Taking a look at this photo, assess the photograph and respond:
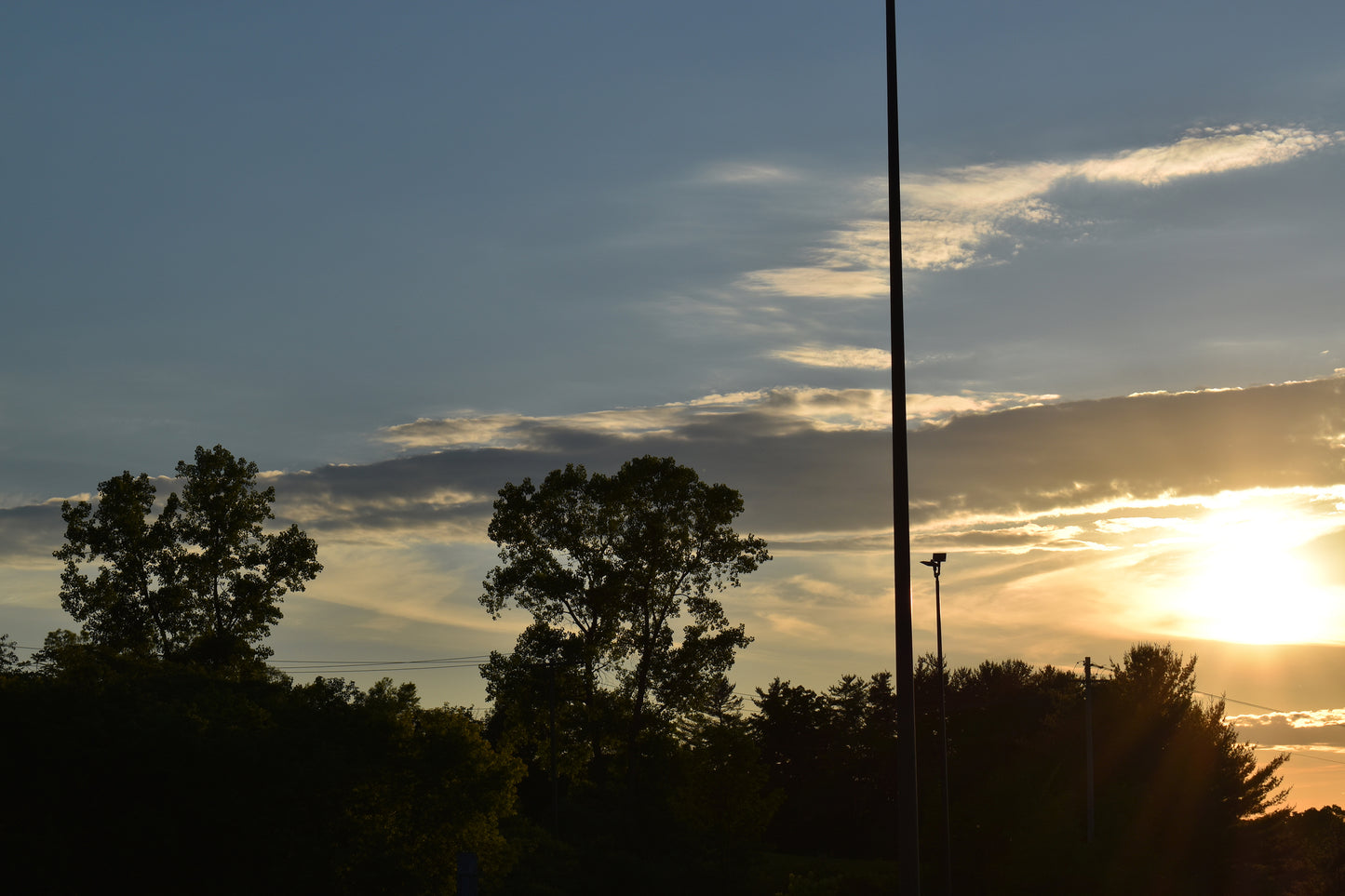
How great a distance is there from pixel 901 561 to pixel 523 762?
146 feet

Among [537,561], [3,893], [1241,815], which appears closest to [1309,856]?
[1241,815]

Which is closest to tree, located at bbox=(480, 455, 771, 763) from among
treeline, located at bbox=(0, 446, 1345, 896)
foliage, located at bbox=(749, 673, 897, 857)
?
treeline, located at bbox=(0, 446, 1345, 896)

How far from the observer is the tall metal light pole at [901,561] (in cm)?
1361

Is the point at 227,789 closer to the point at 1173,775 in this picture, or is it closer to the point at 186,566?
the point at 186,566

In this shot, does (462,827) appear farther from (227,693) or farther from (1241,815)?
(1241,815)

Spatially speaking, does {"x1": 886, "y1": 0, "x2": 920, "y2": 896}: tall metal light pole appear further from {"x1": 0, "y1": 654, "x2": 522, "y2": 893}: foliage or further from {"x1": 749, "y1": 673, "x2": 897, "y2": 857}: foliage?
{"x1": 749, "y1": 673, "x2": 897, "y2": 857}: foliage

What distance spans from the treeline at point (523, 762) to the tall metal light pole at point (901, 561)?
16.8 meters

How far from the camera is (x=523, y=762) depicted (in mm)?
56125

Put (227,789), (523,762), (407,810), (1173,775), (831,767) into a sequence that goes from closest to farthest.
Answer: (227,789) < (407,810) < (523,762) < (1173,775) < (831,767)

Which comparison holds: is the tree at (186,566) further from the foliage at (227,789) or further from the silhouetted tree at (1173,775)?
the silhouetted tree at (1173,775)

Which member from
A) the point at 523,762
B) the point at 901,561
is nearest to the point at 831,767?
the point at 523,762

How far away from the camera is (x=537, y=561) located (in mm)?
56344

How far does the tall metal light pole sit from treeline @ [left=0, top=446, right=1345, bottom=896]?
1679 centimetres

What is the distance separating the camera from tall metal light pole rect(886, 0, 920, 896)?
1361 centimetres
